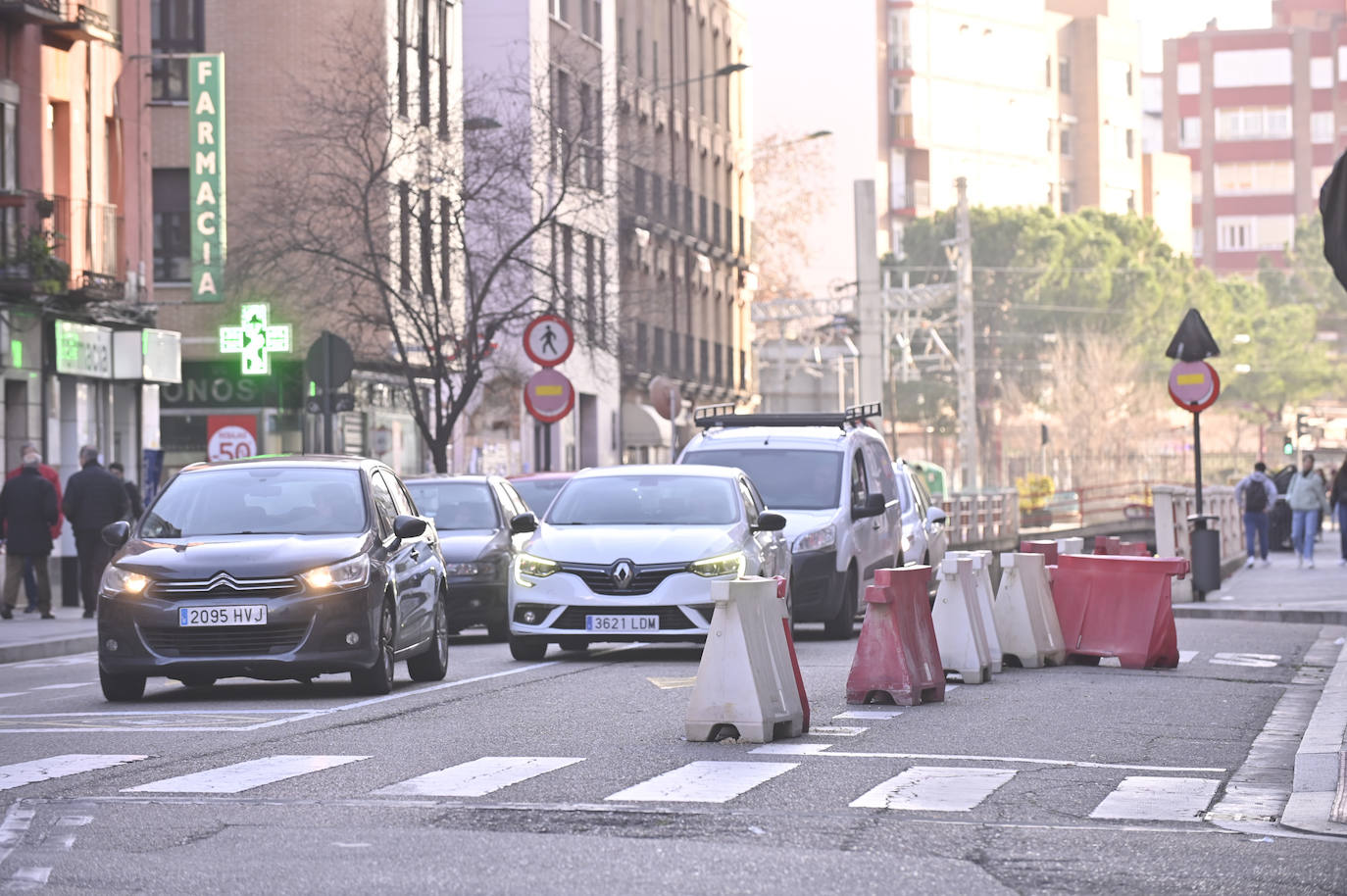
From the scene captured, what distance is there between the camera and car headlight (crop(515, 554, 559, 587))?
19719 mm

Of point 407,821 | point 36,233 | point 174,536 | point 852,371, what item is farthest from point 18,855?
point 852,371

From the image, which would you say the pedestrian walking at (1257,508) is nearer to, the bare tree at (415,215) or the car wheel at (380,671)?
the bare tree at (415,215)

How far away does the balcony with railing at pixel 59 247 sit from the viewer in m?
34.2

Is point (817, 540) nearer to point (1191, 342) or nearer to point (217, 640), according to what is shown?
point (217, 640)

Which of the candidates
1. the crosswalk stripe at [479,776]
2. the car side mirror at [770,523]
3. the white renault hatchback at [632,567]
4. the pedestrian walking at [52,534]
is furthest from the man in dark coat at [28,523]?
the crosswalk stripe at [479,776]

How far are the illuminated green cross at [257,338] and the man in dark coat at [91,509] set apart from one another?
39.0ft

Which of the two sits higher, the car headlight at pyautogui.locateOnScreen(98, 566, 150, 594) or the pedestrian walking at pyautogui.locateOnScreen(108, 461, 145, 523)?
the pedestrian walking at pyautogui.locateOnScreen(108, 461, 145, 523)

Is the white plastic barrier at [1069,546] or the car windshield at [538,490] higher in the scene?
the car windshield at [538,490]

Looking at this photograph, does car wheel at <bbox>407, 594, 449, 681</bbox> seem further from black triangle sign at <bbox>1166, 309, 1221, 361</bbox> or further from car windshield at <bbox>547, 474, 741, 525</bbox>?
black triangle sign at <bbox>1166, 309, 1221, 361</bbox>

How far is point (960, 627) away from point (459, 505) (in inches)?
339

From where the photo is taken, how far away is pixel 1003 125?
124 meters

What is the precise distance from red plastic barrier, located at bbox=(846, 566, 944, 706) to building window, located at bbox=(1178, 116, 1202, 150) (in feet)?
493

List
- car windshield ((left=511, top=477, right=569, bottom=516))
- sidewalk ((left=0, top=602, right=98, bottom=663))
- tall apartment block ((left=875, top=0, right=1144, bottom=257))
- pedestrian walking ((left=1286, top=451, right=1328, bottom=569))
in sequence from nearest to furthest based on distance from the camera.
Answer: sidewalk ((left=0, top=602, right=98, bottom=663)) < car windshield ((left=511, top=477, right=569, bottom=516)) < pedestrian walking ((left=1286, top=451, right=1328, bottom=569)) < tall apartment block ((left=875, top=0, right=1144, bottom=257))

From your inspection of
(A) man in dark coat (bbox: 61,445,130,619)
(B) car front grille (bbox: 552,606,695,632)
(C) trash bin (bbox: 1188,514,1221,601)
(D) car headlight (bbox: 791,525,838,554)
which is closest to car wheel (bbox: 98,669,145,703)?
(B) car front grille (bbox: 552,606,695,632)
